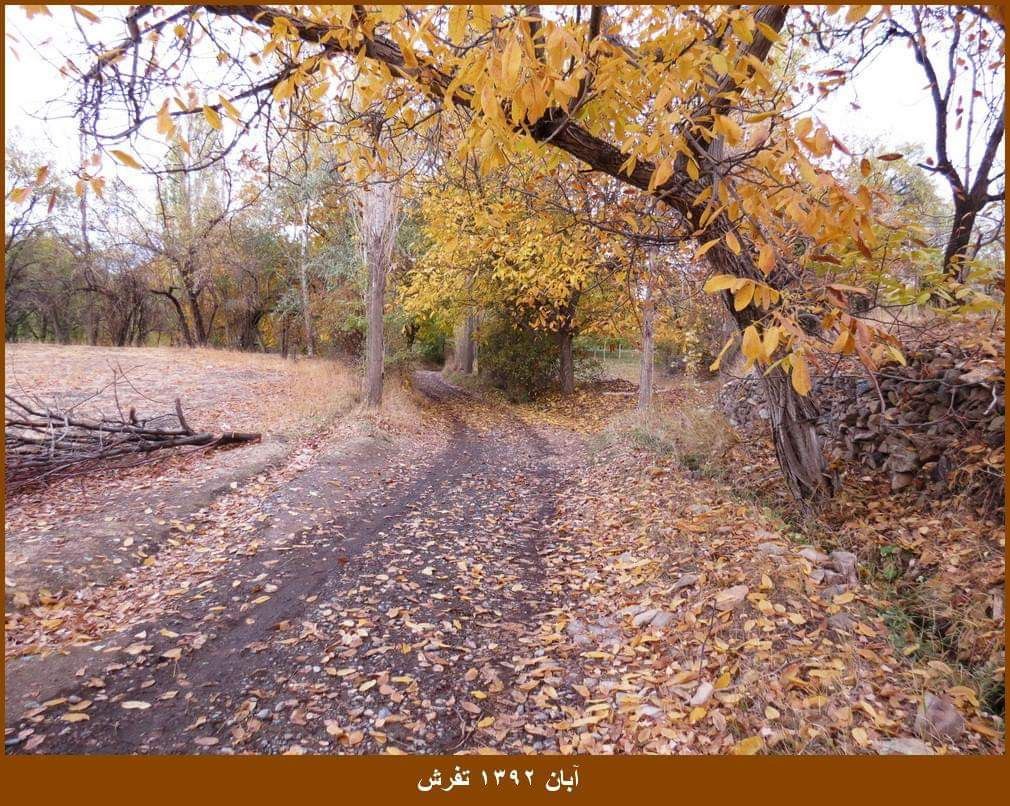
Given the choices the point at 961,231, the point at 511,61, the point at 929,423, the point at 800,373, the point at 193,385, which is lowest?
the point at 193,385

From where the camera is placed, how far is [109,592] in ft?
14.3

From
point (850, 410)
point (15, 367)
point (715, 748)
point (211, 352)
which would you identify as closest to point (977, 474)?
point (850, 410)

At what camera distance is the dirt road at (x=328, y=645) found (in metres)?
2.89

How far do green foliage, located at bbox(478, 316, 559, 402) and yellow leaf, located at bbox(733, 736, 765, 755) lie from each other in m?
14.7

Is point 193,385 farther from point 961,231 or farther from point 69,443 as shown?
point 961,231

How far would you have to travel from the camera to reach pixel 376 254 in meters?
11.0

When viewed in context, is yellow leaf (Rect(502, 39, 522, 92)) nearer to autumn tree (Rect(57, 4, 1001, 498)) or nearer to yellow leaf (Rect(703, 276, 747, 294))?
autumn tree (Rect(57, 4, 1001, 498))

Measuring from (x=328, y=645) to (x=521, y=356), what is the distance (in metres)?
14.2

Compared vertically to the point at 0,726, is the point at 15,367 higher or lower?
higher

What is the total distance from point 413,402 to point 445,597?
10666 millimetres

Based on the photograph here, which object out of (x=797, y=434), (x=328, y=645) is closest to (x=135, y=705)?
(x=328, y=645)

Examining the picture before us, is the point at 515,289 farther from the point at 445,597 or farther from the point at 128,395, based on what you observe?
the point at 445,597

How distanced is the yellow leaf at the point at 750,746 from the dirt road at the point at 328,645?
3.33 feet

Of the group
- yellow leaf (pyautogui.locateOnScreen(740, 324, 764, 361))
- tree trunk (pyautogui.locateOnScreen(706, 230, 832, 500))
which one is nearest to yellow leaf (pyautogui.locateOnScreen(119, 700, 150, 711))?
yellow leaf (pyautogui.locateOnScreen(740, 324, 764, 361))
